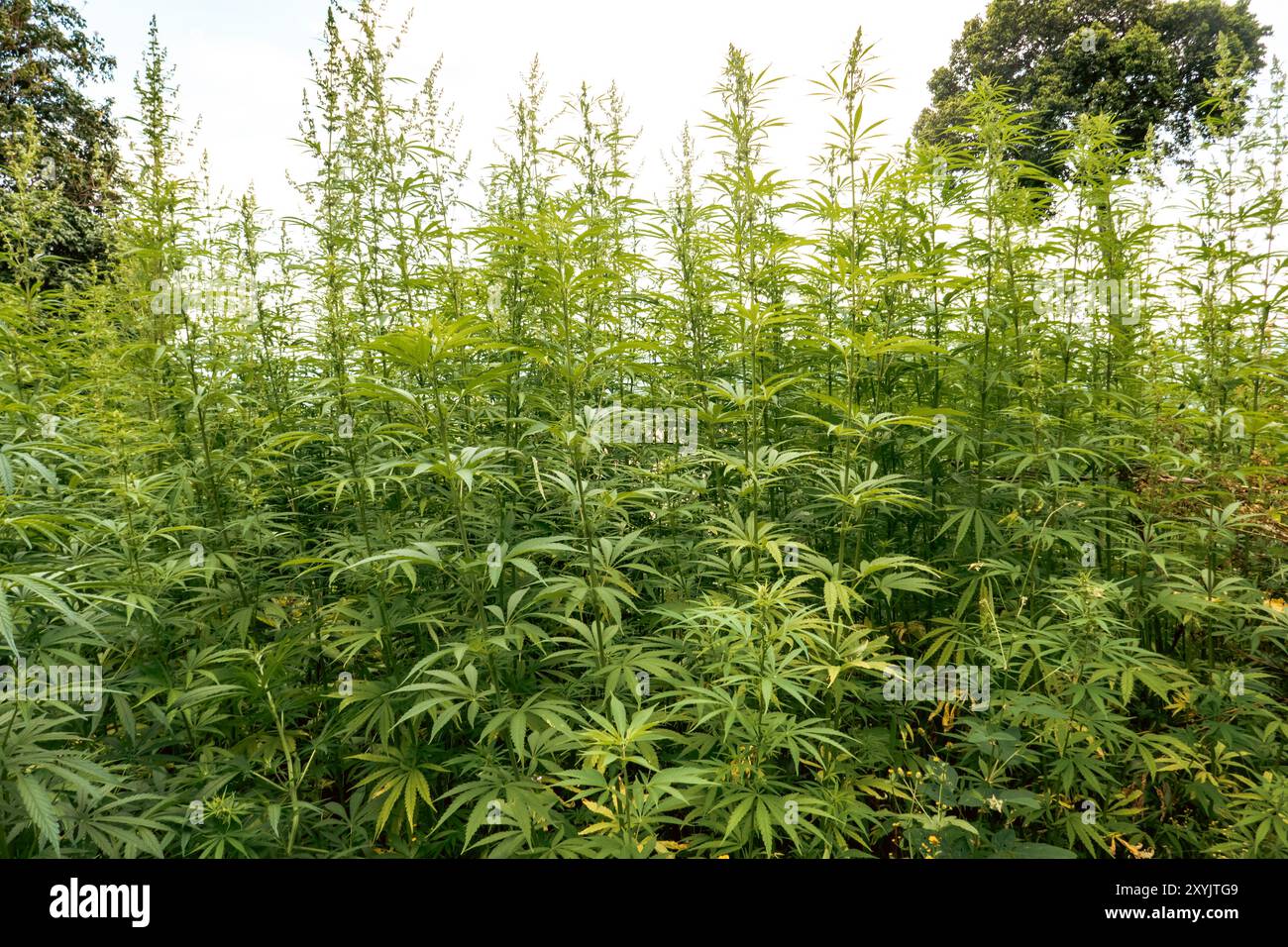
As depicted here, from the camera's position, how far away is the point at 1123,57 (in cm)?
1404

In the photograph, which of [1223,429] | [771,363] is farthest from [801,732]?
[1223,429]

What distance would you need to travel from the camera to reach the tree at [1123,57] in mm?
13977

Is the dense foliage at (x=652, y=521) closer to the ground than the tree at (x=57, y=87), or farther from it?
closer to the ground

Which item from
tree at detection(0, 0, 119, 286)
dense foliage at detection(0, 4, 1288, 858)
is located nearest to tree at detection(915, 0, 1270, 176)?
dense foliage at detection(0, 4, 1288, 858)

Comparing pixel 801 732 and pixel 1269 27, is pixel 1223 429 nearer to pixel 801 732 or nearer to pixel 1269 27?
pixel 801 732

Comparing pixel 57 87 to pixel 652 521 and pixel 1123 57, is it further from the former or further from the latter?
pixel 1123 57

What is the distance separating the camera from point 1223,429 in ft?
10.7

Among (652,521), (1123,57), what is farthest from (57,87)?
(1123,57)

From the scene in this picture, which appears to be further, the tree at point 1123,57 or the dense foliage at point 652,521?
the tree at point 1123,57

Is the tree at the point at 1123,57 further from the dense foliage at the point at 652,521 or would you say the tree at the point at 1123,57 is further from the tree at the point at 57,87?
the tree at the point at 57,87

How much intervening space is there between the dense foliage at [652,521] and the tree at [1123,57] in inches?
480

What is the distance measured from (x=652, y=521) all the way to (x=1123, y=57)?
1729cm

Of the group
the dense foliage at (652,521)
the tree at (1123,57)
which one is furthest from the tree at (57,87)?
the tree at (1123,57)

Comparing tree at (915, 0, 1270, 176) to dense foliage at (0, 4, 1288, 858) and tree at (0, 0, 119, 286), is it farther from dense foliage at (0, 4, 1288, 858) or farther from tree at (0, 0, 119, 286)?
tree at (0, 0, 119, 286)
